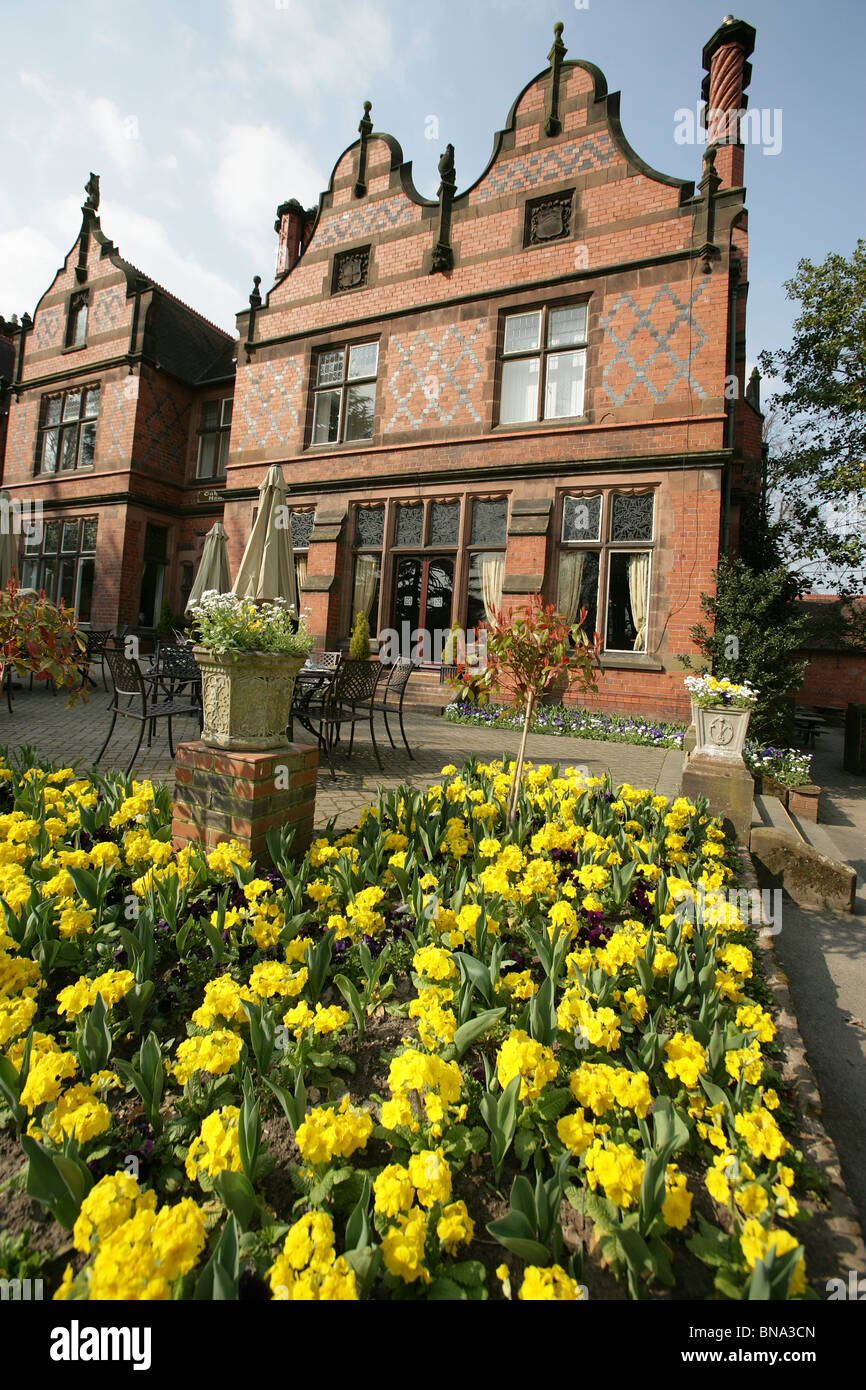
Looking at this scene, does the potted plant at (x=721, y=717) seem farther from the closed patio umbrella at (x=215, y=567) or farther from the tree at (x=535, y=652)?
the closed patio umbrella at (x=215, y=567)

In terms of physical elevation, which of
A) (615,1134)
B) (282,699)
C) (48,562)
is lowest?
(615,1134)

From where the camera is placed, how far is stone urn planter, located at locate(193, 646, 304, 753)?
9.91ft

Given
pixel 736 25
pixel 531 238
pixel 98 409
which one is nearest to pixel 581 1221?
pixel 531 238

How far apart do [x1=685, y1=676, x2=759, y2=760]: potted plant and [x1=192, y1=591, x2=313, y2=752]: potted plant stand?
3.90 meters

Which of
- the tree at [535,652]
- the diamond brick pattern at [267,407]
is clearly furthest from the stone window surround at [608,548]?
the diamond brick pattern at [267,407]

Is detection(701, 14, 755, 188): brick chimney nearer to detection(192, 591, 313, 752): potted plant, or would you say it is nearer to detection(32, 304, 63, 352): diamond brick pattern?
detection(192, 591, 313, 752): potted plant

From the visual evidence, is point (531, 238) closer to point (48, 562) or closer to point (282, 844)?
point (282, 844)

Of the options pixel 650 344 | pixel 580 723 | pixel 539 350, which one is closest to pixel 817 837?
pixel 580 723

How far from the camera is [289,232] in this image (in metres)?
15.0

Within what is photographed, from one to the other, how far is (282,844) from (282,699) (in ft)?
2.54

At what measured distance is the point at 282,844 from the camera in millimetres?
2910

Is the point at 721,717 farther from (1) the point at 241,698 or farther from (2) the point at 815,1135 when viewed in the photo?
(1) the point at 241,698

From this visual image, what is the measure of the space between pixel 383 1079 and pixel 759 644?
813cm

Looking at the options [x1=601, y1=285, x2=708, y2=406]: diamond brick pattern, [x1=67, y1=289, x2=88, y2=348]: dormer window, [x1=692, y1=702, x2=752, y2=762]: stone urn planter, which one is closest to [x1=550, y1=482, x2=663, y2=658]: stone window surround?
[x1=601, y1=285, x2=708, y2=406]: diamond brick pattern
